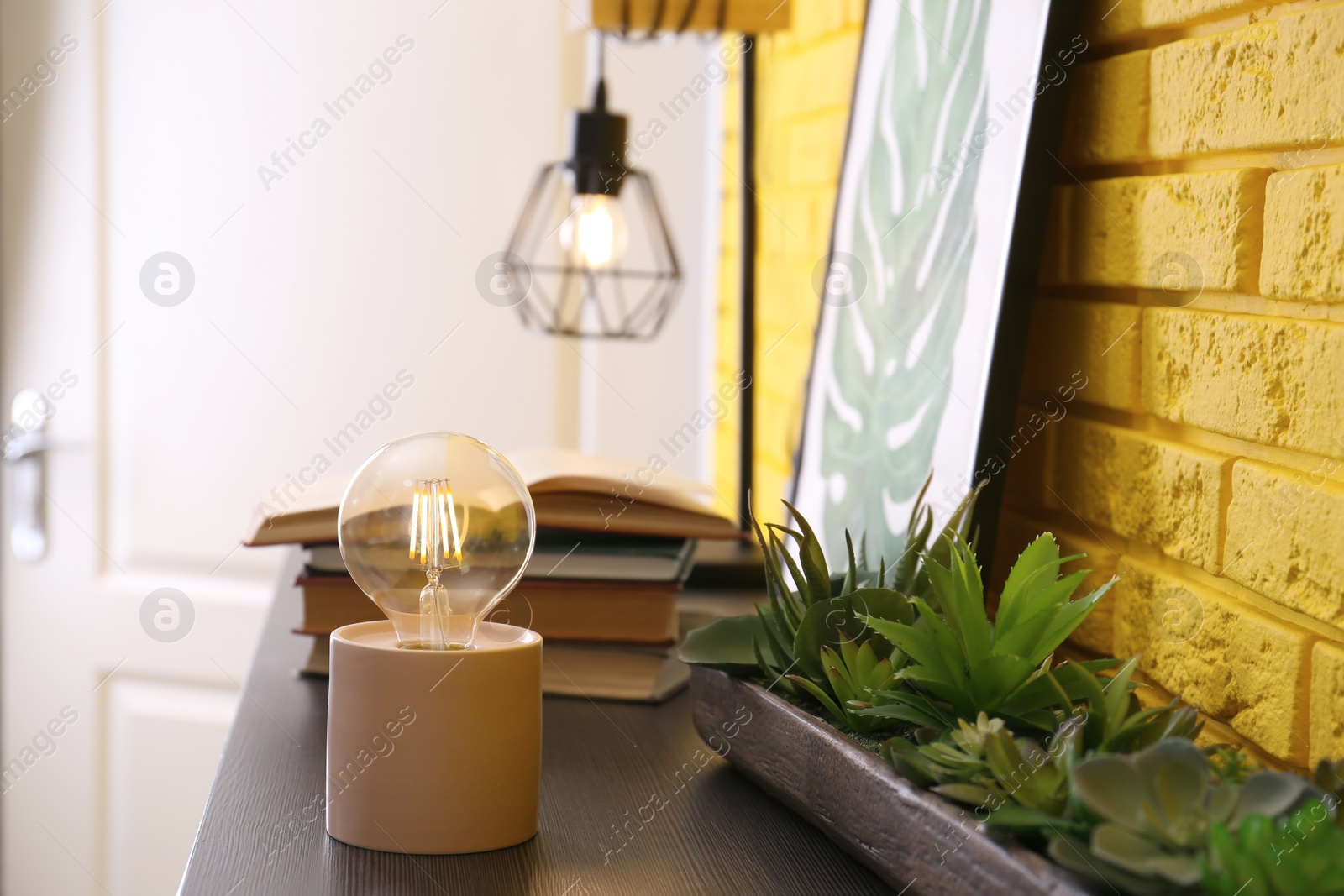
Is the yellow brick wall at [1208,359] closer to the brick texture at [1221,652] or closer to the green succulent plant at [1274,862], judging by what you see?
the brick texture at [1221,652]

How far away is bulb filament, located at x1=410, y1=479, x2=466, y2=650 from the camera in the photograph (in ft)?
1.83

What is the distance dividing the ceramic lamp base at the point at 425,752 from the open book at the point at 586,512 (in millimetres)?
274

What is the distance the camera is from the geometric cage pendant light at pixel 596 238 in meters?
1.28

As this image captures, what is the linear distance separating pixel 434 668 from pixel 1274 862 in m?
0.34

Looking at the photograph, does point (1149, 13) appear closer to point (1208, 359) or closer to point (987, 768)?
point (1208, 359)

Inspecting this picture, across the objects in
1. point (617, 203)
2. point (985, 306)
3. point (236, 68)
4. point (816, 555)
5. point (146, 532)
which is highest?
point (236, 68)

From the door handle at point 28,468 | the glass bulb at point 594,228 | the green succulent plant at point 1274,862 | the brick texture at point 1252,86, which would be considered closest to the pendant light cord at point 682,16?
the glass bulb at point 594,228

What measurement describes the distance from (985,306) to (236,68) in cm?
152

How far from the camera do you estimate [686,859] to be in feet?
1.67

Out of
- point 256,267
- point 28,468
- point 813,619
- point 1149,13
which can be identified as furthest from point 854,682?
point 28,468

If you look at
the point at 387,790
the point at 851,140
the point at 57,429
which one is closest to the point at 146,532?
the point at 57,429

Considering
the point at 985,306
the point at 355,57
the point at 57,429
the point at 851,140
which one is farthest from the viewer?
the point at 57,429

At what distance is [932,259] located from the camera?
2.63ft

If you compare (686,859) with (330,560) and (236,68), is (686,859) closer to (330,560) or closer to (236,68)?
(330,560)
